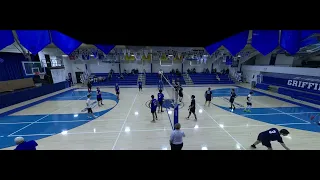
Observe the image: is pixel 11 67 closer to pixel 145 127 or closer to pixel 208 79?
pixel 145 127

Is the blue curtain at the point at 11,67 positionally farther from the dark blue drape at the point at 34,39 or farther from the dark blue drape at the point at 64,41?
the dark blue drape at the point at 64,41

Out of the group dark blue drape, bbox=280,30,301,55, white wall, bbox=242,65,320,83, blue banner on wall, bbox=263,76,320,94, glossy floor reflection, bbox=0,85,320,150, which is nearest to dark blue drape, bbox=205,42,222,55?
dark blue drape, bbox=280,30,301,55

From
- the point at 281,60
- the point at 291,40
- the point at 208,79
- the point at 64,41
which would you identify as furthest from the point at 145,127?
the point at 281,60

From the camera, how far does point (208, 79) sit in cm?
2359

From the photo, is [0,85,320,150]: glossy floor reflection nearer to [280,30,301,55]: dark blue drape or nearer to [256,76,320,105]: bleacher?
[256,76,320,105]: bleacher

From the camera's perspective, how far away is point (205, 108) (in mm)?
10133

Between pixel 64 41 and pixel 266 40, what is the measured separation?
19.9ft

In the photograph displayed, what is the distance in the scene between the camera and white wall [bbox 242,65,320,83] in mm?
12735

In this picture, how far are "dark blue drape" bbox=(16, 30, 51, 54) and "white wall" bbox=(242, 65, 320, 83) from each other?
18972mm

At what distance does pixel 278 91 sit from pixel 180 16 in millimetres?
18599

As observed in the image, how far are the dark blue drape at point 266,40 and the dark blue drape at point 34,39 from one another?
621 centimetres

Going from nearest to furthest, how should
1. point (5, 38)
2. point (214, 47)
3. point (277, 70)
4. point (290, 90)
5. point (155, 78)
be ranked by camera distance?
point (5, 38) < point (214, 47) < point (290, 90) < point (277, 70) < point (155, 78)
